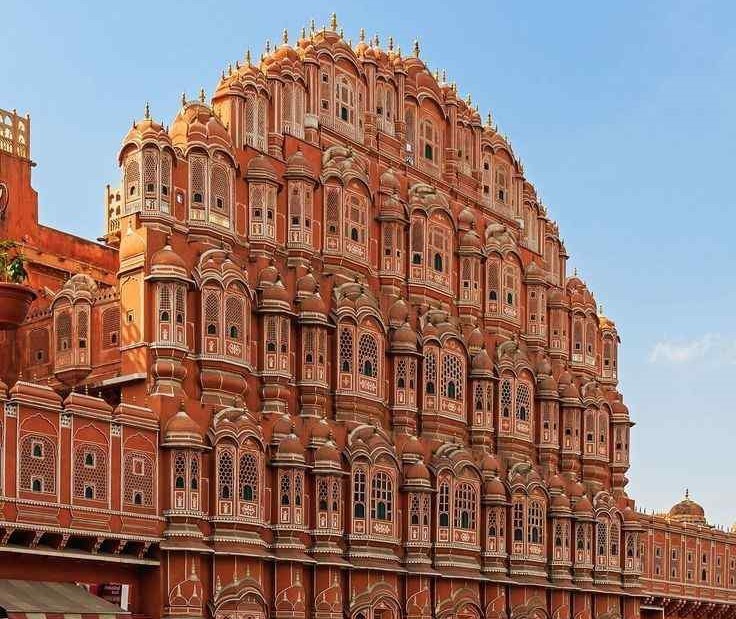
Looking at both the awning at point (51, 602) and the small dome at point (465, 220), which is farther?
the small dome at point (465, 220)

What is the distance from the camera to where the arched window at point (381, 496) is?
52562mm

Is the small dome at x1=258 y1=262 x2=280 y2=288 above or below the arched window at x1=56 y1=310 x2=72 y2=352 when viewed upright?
above

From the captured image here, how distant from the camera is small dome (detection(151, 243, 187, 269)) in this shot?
4725 cm

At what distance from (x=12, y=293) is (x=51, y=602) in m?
10.0

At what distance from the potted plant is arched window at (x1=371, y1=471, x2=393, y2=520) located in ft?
46.0

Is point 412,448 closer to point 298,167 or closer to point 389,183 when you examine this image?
point 389,183

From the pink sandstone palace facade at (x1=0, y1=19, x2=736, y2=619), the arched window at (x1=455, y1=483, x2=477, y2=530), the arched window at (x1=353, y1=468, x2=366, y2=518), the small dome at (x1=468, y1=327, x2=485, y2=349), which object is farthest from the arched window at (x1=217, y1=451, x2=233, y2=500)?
the small dome at (x1=468, y1=327, x2=485, y2=349)

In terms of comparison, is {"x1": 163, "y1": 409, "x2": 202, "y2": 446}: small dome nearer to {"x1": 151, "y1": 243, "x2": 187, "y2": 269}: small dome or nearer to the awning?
{"x1": 151, "y1": 243, "x2": 187, "y2": 269}: small dome

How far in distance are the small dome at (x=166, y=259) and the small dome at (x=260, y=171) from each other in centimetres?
583

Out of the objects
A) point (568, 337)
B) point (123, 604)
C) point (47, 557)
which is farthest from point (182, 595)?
point (568, 337)

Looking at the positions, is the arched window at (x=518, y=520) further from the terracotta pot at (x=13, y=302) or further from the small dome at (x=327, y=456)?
the terracotta pot at (x=13, y=302)

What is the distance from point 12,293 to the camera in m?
45.3

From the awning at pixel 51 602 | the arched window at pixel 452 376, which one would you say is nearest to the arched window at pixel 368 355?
the arched window at pixel 452 376

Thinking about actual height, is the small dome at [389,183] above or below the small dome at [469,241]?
above
